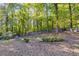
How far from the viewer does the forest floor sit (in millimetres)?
3275

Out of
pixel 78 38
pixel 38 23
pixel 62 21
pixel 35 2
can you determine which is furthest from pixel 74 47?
pixel 35 2

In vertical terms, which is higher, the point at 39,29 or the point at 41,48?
the point at 39,29

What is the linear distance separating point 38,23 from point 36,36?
0.19 metres

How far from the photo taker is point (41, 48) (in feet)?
10.8

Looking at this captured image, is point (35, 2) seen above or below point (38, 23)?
above

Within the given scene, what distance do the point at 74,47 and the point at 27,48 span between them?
2.16ft

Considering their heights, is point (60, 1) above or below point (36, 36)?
above

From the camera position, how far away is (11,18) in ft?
10.8

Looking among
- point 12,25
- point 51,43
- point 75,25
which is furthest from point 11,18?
point 75,25

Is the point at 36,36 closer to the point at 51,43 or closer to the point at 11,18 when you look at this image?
the point at 51,43

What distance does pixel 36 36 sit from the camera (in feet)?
10.9

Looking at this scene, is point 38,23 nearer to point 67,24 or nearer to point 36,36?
point 36,36

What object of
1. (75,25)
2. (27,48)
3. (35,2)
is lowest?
(27,48)

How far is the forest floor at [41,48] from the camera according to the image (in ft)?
10.7
